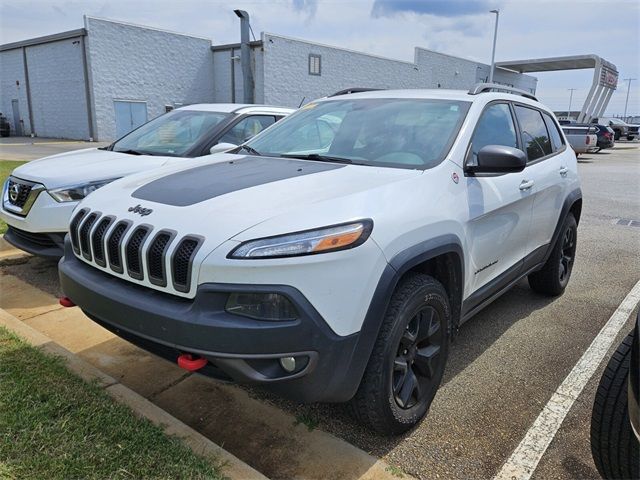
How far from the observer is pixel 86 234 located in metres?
2.61

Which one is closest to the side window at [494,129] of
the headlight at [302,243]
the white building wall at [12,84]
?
the headlight at [302,243]

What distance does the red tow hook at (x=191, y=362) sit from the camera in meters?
2.12

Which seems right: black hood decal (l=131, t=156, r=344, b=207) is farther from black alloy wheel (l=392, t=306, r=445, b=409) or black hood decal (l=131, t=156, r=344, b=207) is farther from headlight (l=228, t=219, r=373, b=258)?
black alloy wheel (l=392, t=306, r=445, b=409)

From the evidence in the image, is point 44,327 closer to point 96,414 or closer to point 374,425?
point 96,414

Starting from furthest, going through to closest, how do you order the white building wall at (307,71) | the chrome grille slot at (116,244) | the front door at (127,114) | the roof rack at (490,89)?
the white building wall at (307,71) → the front door at (127,114) → the roof rack at (490,89) → the chrome grille slot at (116,244)

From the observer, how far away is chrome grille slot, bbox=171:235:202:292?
2.10 metres

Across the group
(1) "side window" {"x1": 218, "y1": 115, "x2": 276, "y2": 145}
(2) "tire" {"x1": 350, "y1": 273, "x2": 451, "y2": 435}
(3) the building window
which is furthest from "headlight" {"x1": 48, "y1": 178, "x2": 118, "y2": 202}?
(3) the building window


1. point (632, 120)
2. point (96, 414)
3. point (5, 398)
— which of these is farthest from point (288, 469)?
point (632, 120)

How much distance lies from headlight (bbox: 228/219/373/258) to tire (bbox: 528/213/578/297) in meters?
3.00

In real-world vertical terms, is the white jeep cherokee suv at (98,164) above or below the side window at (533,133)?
below

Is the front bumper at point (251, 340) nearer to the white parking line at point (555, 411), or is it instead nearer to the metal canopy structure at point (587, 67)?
the white parking line at point (555, 411)

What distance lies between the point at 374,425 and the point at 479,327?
1916 millimetres

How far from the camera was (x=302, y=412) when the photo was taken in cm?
286

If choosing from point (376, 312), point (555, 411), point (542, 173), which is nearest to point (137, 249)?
point (376, 312)
